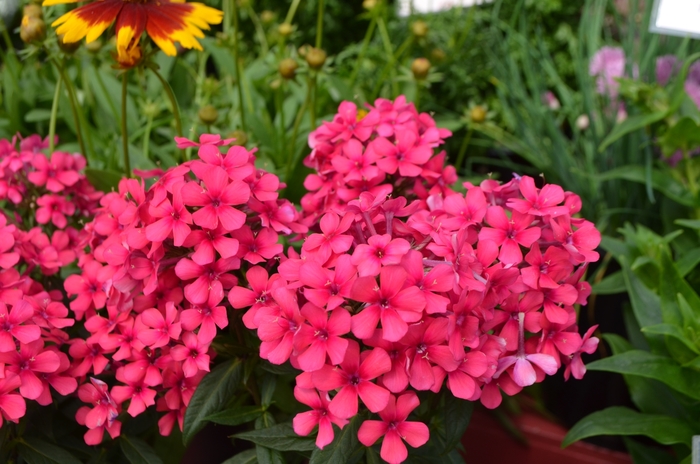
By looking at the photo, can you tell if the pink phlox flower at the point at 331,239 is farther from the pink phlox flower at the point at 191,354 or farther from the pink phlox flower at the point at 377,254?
the pink phlox flower at the point at 191,354

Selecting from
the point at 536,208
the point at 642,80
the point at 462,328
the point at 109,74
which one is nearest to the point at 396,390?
the point at 462,328

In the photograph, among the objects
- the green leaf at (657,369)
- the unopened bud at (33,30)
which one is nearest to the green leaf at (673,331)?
the green leaf at (657,369)

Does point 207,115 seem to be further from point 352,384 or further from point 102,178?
point 352,384

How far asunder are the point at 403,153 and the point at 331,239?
186mm

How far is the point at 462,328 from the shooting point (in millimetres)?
490

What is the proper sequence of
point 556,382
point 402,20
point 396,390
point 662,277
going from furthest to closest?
point 402,20
point 556,382
point 662,277
point 396,390

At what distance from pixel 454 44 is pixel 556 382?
0.77 meters

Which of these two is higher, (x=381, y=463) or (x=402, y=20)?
(x=402, y=20)

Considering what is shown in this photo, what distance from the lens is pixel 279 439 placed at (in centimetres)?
55

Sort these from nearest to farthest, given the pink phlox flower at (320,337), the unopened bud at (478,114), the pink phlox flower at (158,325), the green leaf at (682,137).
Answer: the pink phlox flower at (320,337), the pink phlox flower at (158,325), the green leaf at (682,137), the unopened bud at (478,114)

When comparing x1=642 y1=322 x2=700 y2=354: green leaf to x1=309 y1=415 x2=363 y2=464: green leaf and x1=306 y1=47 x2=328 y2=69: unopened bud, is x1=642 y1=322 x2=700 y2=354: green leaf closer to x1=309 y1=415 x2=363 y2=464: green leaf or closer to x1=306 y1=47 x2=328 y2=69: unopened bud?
x1=309 y1=415 x2=363 y2=464: green leaf

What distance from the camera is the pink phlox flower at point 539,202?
550 mm

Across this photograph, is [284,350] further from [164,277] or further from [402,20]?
[402,20]

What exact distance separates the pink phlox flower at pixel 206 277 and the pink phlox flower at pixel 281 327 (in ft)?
0.25
